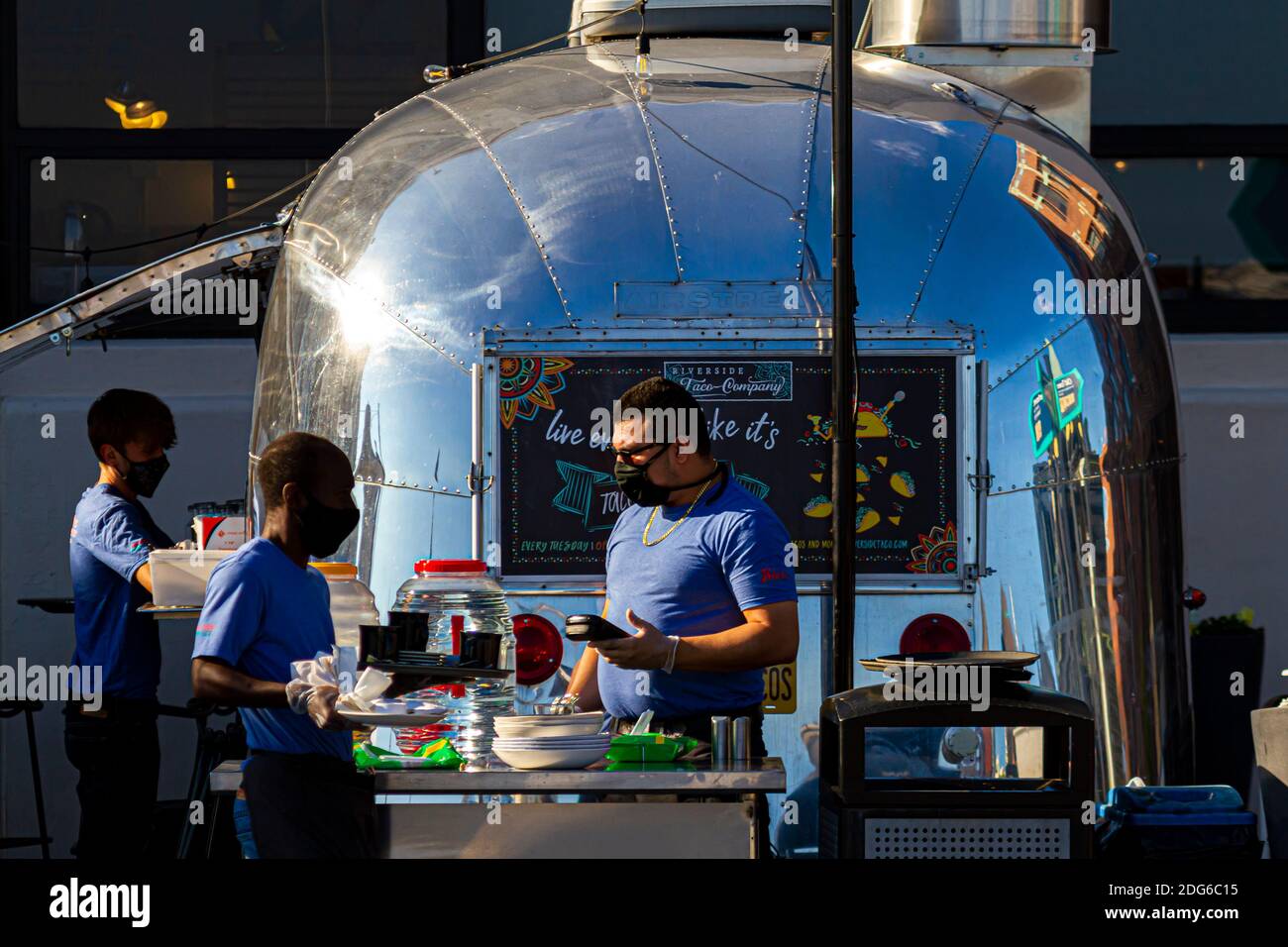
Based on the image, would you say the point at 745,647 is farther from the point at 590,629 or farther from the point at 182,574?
the point at 182,574

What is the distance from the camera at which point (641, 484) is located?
18.3 ft

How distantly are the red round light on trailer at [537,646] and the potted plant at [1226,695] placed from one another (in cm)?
406

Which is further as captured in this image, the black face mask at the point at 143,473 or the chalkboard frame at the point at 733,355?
the black face mask at the point at 143,473

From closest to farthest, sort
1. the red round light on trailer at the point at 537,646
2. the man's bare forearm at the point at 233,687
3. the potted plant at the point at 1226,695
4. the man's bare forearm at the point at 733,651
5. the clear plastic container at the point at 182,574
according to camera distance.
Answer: the man's bare forearm at the point at 233,687
the man's bare forearm at the point at 733,651
the red round light on trailer at the point at 537,646
the clear plastic container at the point at 182,574
the potted plant at the point at 1226,695

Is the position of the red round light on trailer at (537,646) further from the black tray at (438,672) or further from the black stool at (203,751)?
the black stool at (203,751)

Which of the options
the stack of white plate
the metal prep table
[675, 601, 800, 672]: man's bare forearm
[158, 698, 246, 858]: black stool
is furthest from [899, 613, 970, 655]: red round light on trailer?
[158, 698, 246, 858]: black stool

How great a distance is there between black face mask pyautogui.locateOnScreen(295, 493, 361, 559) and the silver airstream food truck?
3.92 feet

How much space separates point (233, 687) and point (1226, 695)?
6083 millimetres

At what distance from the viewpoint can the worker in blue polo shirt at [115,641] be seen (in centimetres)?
716

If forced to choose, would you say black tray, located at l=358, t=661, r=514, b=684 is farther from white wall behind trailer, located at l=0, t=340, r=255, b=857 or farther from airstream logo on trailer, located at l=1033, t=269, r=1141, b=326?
white wall behind trailer, located at l=0, t=340, r=255, b=857

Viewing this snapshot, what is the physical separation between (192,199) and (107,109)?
72 centimetres

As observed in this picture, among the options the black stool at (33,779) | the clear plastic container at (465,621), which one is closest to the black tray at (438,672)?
the clear plastic container at (465,621)

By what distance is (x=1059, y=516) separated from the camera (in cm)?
605

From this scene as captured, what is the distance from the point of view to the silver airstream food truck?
19.7 ft
